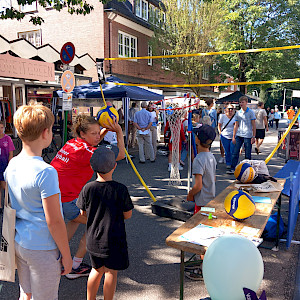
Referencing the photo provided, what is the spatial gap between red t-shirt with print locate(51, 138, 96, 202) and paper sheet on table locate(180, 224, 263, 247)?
125 cm

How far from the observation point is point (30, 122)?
1.86m

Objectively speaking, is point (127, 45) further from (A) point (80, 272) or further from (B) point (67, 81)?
(A) point (80, 272)

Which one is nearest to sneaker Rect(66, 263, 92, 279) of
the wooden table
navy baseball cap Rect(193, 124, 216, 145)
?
the wooden table

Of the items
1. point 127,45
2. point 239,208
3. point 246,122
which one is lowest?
point 239,208

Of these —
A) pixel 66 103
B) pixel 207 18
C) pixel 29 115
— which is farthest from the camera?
pixel 207 18

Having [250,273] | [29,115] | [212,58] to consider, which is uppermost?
[212,58]

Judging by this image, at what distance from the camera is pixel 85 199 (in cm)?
256

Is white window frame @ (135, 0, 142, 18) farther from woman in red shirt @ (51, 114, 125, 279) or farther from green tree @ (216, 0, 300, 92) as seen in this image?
woman in red shirt @ (51, 114, 125, 279)

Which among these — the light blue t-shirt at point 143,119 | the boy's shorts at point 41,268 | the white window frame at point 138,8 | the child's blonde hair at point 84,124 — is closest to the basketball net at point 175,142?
the light blue t-shirt at point 143,119

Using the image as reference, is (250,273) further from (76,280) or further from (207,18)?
(207,18)

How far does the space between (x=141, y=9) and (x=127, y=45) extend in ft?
11.9

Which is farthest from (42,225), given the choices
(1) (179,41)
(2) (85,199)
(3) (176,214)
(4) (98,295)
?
(1) (179,41)

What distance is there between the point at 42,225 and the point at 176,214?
362 cm

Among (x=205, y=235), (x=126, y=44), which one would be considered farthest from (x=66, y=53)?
(x=126, y=44)
